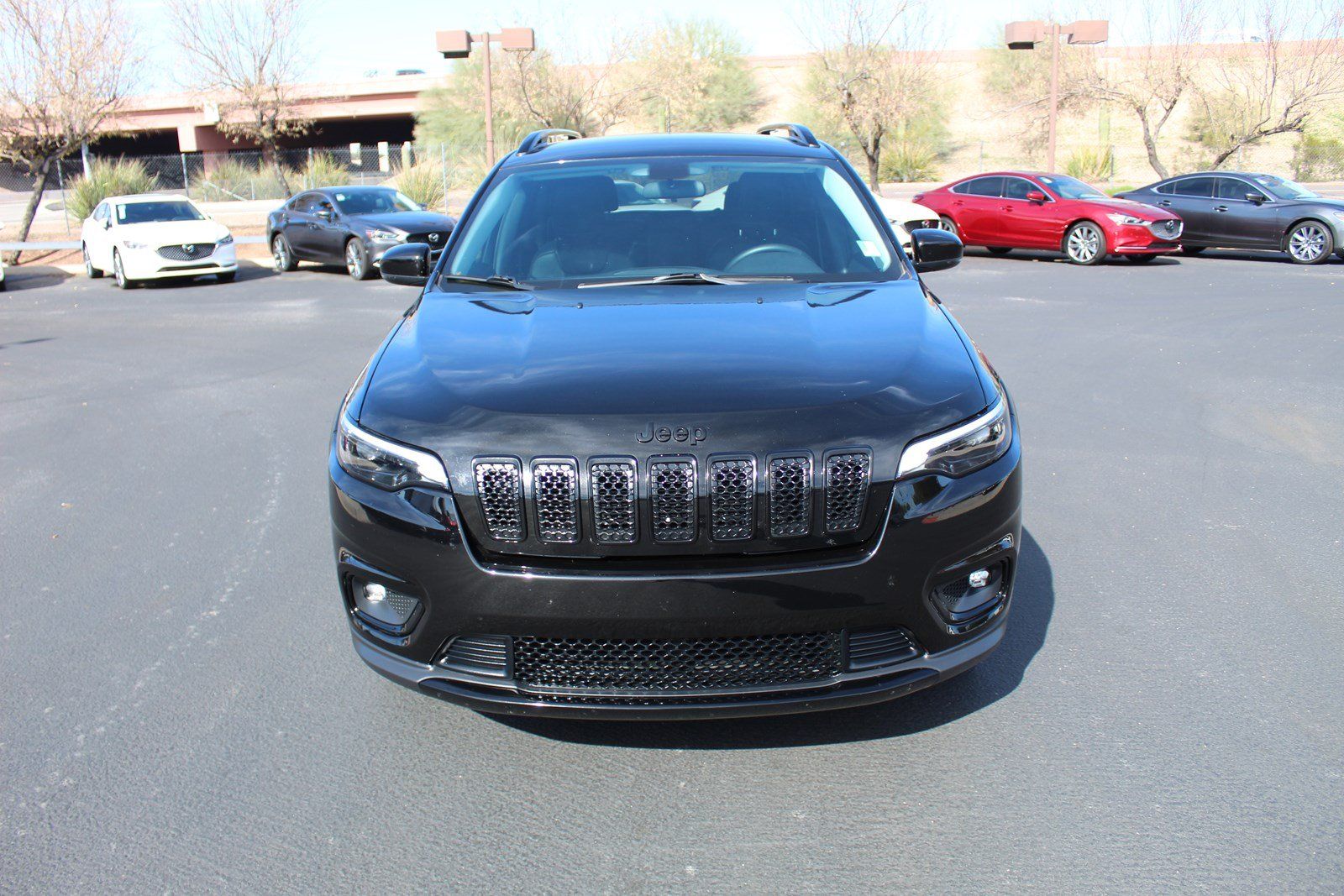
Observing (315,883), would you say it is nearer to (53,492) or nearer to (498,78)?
(53,492)

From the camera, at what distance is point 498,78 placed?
43.0 metres

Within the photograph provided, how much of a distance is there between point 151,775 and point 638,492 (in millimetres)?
1658

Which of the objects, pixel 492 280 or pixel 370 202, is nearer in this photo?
pixel 492 280

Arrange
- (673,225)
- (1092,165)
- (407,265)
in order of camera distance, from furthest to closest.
A: (1092,165) < (407,265) < (673,225)

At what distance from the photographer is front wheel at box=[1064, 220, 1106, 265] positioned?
18500 millimetres

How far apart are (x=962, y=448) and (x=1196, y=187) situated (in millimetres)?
18800

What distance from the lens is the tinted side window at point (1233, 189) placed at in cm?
1892

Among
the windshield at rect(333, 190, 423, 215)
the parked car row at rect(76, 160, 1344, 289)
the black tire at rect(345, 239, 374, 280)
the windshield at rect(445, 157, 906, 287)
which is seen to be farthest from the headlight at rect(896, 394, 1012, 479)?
the windshield at rect(333, 190, 423, 215)

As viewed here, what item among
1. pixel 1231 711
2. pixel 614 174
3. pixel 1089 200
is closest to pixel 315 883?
pixel 1231 711

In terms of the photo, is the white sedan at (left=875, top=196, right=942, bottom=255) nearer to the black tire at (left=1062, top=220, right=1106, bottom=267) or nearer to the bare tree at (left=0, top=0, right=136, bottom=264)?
the black tire at (left=1062, top=220, right=1106, bottom=267)

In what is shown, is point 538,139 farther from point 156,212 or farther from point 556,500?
point 156,212

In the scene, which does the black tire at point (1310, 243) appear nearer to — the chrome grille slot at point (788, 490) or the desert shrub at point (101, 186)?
the chrome grille slot at point (788, 490)

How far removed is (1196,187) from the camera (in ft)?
64.0

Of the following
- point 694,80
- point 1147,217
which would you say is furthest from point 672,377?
point 694,80
